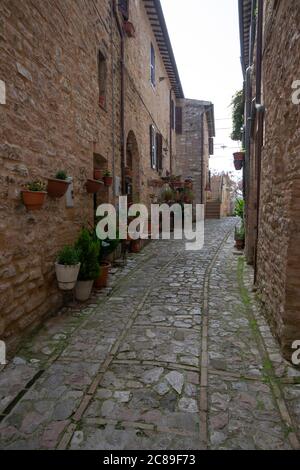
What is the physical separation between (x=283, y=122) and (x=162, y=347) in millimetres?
2758

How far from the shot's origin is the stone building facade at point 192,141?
18.8 meters

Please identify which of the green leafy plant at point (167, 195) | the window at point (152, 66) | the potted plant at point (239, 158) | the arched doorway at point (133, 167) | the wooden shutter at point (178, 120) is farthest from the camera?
the wooden shutter at point (178, 120)

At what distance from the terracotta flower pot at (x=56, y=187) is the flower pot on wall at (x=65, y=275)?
96cm

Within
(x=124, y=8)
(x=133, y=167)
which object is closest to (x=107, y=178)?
(x=133, y=167)

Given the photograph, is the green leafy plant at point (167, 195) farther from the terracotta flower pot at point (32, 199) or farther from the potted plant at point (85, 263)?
the terracotta flower pot at point (32, 199)

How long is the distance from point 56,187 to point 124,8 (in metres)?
A: 6.68

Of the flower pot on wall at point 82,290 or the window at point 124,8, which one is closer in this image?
the flower pot on wall at point 82,290

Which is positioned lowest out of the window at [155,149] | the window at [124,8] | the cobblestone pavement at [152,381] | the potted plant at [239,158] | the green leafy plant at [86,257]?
the cobblestone pavement at [152,381]

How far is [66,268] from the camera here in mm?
4168

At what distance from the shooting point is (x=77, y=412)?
2328mm

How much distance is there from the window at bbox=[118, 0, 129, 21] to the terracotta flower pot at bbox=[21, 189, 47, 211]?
262 inches

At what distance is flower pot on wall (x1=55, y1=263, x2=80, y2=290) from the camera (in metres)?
4.17

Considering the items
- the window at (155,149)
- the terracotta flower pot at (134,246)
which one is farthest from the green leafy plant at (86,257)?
the window at (155,149)

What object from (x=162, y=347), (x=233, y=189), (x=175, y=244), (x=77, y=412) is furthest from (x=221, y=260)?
(x=233, y=189)
